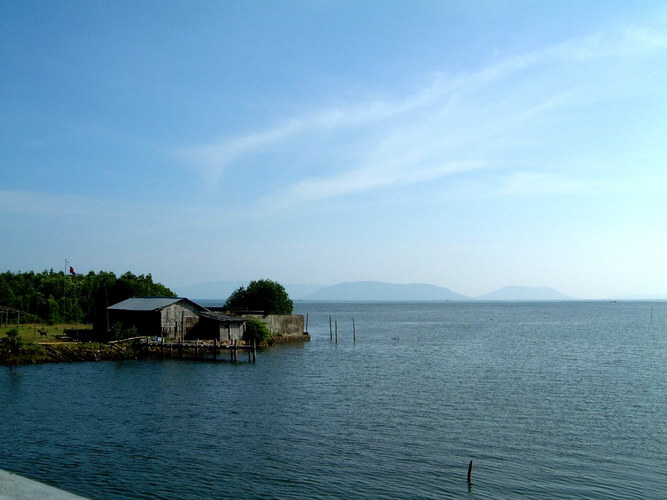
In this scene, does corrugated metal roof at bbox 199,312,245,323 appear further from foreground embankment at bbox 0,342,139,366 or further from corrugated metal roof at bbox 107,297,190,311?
foreground embankment at bbox 0,342,139,366

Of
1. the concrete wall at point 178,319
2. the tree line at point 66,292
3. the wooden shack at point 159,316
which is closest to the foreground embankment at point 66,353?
the wooden shack at point 159,316

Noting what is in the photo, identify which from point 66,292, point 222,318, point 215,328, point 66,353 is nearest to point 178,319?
point 215,328

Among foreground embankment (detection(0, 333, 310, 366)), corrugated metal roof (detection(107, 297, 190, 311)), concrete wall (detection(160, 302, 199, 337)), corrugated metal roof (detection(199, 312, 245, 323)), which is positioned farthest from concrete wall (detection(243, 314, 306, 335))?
foreground embankment (detection(0, 333, 310, 366))

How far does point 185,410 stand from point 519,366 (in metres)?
34.5

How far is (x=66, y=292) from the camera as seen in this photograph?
339 ft

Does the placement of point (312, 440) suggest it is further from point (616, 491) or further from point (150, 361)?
point (150, 361)

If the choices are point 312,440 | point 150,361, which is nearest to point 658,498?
point 312,440

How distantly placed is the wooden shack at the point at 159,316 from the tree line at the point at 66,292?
618 inches

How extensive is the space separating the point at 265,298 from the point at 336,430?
2248 inches

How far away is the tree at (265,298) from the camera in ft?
280

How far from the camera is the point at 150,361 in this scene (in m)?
55.7

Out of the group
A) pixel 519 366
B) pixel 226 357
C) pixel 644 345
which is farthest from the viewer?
pixel 644 345

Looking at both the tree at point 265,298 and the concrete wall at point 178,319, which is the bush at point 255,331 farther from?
the tree at point 265,298

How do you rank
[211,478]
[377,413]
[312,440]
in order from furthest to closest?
[377,413] → [312,440] → [211,478]
